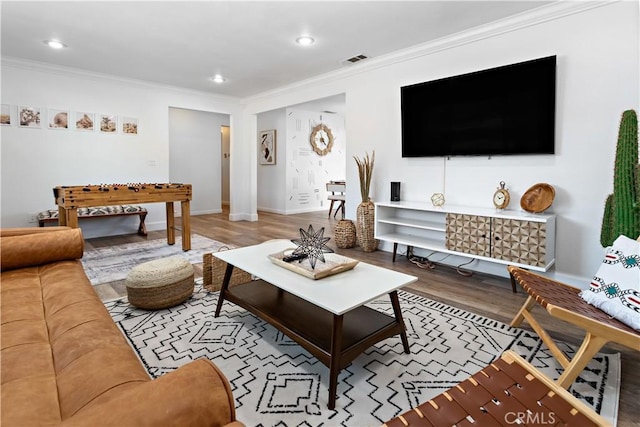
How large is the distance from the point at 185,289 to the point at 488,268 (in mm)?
2934

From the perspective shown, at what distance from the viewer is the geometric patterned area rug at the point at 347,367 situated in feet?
5.05

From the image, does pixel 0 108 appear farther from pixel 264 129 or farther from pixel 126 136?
pixel 264 129

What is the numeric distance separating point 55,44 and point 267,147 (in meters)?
4.71

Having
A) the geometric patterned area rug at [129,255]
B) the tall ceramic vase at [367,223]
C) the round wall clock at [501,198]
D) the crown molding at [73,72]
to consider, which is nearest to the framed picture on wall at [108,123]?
the crown molding at [73,72]

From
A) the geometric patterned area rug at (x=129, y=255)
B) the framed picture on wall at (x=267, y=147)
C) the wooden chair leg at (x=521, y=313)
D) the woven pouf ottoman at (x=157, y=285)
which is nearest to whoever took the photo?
the wooden chair leg at (x=521, y=313)

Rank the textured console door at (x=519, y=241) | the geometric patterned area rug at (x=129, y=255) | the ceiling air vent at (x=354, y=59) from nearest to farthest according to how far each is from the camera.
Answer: the textured console door at (x=519, y=241)
the geometric patterned area rug at (x=129, y=255)
the ceiling air vent at (x=354, y=59)

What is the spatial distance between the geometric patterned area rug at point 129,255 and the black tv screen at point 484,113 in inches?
114

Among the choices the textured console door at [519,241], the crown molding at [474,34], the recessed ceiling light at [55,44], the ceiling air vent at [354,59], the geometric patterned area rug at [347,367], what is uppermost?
the ceiling air vent at [354,59]

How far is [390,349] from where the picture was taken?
2.03 metres

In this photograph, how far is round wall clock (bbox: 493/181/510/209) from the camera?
321 centimetres

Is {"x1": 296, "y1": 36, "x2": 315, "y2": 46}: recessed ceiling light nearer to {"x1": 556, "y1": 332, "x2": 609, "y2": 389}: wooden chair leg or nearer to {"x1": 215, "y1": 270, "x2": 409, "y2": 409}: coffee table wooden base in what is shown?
{"x1": 215, "y1": 270, "x2": 409, "y2": 409}: coffee table wooden base

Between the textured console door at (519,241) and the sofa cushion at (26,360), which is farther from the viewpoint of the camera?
the textured console door at (519,241)

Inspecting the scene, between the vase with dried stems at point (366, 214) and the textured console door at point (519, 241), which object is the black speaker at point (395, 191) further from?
the textured console door at point (519, 241)

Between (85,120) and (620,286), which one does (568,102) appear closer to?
(620,286)
